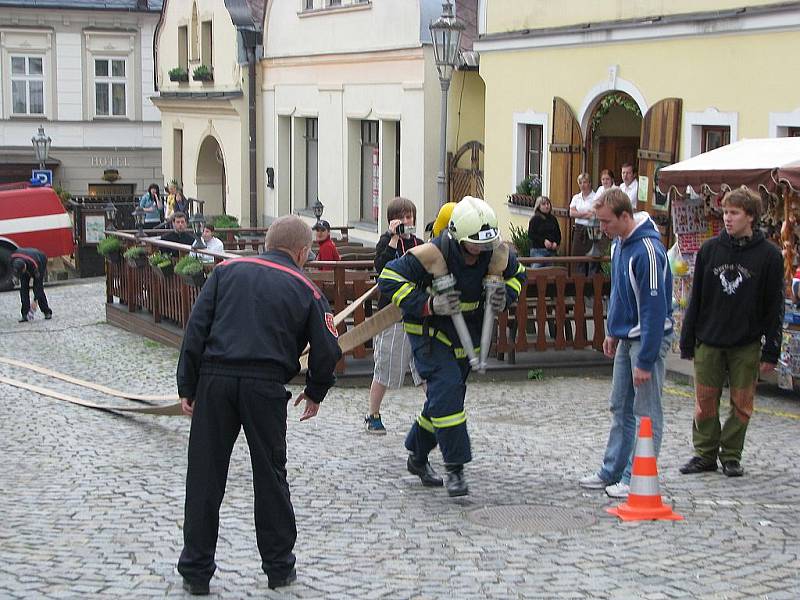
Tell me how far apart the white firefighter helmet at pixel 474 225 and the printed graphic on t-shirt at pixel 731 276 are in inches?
59.3

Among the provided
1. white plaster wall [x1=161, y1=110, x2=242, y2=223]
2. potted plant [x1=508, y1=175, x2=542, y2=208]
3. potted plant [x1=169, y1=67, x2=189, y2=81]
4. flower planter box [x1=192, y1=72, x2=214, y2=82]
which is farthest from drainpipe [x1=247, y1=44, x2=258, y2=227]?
potted plant [x1=508, y1=175, x2=542, y2=208]

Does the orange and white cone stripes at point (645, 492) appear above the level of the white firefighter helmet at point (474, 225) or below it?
below

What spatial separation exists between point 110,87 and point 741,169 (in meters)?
41.5

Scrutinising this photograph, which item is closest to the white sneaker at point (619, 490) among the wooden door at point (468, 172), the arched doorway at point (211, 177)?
the wooden door at point (468, 172)

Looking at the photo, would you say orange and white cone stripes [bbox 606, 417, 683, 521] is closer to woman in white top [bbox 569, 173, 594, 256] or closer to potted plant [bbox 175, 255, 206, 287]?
potted plant [bbox 175, 255, 206, 287]

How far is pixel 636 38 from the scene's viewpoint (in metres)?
16.1

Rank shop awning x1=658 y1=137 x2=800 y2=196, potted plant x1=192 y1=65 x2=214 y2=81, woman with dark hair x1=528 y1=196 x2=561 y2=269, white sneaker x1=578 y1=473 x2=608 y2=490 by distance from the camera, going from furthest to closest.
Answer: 1. potted plant x1=192 y1=65 x2=214 y2=81
2. woman with dark hair x1=528 y1=196 x2=561 y2=269
3. shop awning x1=658 y1=137 x2=800 y2=196
4. white sneaker x1=578 y1=473 x2=608 y2=490

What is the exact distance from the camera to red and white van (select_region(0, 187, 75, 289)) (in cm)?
2752

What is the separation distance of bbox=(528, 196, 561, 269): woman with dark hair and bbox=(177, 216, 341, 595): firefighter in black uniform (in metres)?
11.1

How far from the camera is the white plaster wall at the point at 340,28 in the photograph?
22562 millimetres

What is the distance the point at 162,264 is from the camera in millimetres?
16156

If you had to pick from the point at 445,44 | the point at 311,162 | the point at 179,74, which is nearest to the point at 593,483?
the point at 445,44

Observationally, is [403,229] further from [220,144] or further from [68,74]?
[68,74]

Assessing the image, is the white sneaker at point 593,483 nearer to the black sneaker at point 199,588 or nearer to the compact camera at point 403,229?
the compact camera at point 403,229
